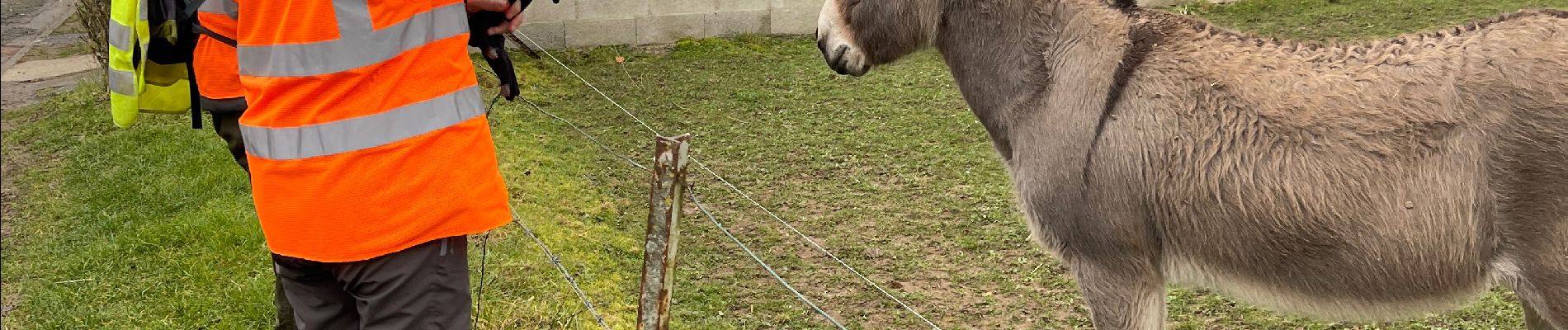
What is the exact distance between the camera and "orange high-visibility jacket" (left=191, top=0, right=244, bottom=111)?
2.34m

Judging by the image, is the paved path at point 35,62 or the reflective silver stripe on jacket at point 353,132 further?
the paved path at point 35,62

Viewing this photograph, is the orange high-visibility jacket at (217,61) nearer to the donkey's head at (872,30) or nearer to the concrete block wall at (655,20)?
the donkey's head at (872,30)

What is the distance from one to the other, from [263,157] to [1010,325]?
8.64ft

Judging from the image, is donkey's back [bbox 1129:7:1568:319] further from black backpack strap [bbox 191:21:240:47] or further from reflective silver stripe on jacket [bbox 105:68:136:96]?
reflective silver stripe on jacket [bbox 105:68:136:96]

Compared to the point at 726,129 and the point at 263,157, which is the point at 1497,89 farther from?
the point at 726,129

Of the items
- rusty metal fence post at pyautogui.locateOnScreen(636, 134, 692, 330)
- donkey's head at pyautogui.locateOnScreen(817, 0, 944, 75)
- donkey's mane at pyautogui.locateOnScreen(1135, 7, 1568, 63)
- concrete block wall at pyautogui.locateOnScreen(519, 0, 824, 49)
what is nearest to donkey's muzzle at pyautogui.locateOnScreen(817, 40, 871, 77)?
donkey's head at pyautogui.locateOnScreen(817, 0, 944, 75)

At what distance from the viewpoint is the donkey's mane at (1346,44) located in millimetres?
2486

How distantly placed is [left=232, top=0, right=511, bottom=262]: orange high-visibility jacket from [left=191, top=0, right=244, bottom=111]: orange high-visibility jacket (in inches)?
9.9

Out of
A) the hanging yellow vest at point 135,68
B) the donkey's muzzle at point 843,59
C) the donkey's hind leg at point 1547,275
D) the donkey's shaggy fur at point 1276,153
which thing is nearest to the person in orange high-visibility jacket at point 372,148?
the hanging yellow vest at point 135,68

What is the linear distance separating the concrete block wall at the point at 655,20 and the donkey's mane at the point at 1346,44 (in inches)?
261

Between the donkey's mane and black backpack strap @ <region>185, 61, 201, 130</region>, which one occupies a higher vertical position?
the donkey's mane

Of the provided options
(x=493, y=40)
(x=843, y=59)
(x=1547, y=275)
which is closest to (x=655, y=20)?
(x=843, y=59)

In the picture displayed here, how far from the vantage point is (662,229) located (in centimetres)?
304

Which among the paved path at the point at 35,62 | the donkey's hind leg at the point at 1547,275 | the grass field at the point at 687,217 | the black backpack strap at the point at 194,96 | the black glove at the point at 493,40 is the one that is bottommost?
the paved path at the point at 35,62
